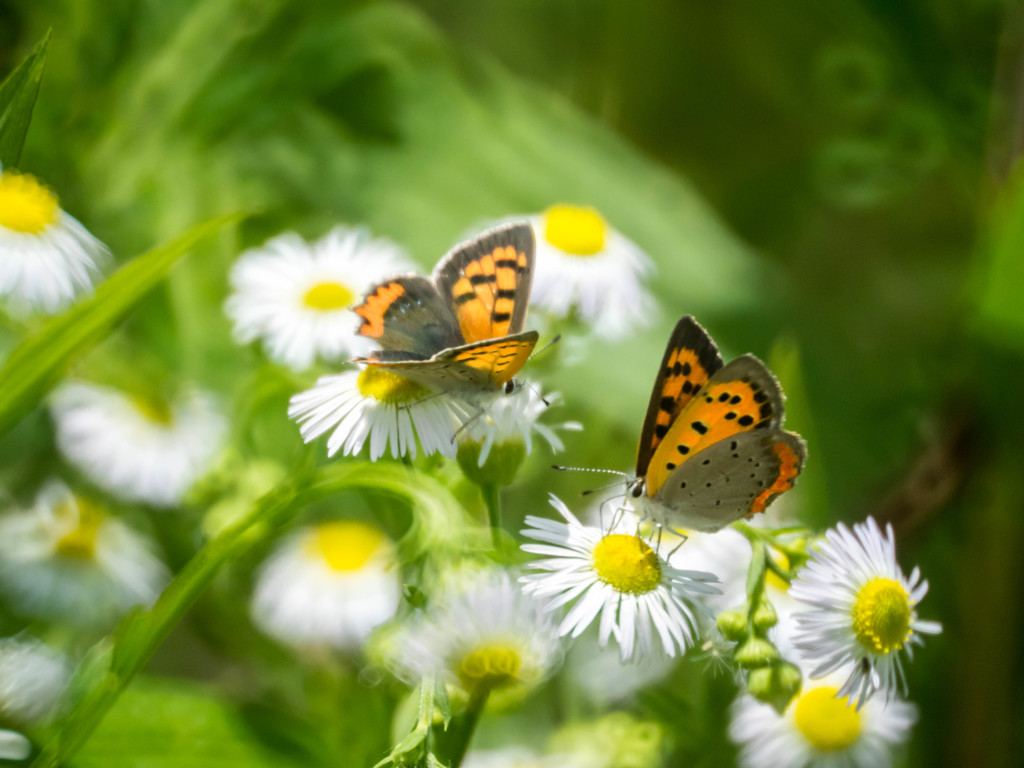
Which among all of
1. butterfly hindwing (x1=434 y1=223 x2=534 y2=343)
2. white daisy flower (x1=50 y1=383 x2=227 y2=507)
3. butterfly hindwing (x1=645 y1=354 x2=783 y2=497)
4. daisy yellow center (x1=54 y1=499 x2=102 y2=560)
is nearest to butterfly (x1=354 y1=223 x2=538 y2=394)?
butterfly hindwing (x1=434 y1=223 x2=534 y2=343)

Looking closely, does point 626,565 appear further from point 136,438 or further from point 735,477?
point 136,438

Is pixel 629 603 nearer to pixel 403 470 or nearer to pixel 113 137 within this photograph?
pixel 403 470

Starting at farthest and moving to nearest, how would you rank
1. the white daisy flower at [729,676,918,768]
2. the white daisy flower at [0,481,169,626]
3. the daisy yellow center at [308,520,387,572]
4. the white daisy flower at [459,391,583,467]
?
the daisy yellow center at [308,520,387,572], the white daisy flower at [0,481,169,626], the white daisy flower at [729,676,918,768], the white daisy flower at [459,391,583,467]

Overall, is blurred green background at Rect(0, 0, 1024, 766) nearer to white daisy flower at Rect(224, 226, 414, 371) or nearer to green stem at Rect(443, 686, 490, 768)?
white daisy flower at Rect(224, 226, 414, 371)

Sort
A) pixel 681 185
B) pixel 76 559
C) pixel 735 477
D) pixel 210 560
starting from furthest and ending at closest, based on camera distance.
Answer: pixel 681 185 → pixel 76 559 → pixel 735 477 → pixel 210 560

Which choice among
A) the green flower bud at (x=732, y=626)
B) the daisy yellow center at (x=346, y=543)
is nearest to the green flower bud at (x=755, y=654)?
the green flower bud at (x=732, y=626)

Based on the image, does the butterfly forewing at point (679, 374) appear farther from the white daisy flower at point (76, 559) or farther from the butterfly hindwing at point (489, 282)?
the white daisy flower at point (76, 559)

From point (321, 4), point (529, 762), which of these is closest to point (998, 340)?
point (529, 762)

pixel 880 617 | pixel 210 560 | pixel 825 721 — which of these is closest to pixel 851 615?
pixel 880 617
